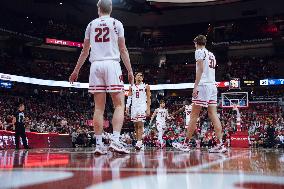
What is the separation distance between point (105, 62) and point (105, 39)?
336 mm

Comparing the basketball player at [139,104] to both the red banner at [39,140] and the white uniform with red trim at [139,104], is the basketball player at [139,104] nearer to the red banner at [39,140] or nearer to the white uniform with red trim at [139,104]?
the white uniform with red trim at [139,104]

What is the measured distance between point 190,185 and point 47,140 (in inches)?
676

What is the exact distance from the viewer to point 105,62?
17.0ft

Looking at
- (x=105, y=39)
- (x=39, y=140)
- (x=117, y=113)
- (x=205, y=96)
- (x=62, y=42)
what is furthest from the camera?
(x=62, y=42)

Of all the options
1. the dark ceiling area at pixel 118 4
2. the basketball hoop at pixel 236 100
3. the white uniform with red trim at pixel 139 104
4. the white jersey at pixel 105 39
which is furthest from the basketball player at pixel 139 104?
the dark ceiling area at pixel 118 4

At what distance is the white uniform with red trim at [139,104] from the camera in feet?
34.6

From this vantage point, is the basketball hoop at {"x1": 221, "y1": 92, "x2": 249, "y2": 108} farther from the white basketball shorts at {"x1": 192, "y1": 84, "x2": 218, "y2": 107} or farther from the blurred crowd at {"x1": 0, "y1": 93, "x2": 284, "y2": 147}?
the white basketball shorts at {"x1": 192, "y1": 84, "x2": 218, "y2": 107}

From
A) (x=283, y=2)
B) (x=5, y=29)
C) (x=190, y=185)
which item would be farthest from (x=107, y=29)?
(x=283, y=2)

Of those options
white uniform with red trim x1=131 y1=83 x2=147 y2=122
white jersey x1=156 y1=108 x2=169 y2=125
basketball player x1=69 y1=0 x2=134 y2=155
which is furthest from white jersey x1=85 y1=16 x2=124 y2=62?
white jersey x1=156 y1=108 x2=169 y2=125

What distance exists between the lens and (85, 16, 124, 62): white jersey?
522 centimetres

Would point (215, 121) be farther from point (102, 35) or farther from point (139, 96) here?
point (139, 96)

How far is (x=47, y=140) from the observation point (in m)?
18.5

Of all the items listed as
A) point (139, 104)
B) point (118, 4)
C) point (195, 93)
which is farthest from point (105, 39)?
point (118, 4)

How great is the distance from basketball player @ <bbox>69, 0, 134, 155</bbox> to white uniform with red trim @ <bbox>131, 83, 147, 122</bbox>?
16.6 ft
